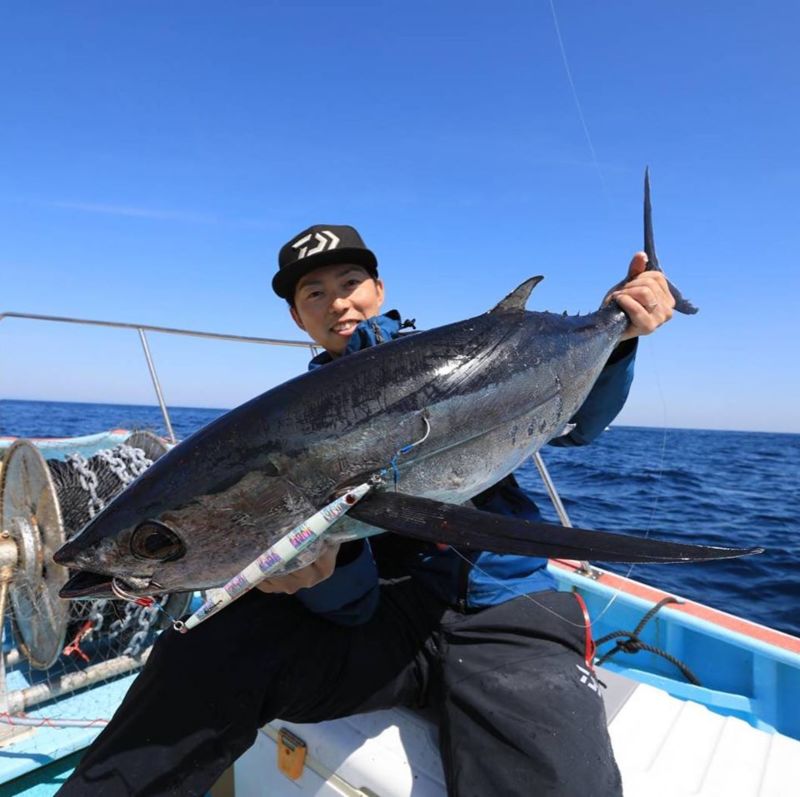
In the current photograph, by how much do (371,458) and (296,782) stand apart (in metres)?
1.40

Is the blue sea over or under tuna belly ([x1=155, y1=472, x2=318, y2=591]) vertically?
under

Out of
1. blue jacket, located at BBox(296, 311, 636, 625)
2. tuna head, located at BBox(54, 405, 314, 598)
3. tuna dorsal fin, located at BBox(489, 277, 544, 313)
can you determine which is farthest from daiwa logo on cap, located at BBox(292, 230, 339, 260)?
tuna head, located at BBox(54, 405, 314, 598)

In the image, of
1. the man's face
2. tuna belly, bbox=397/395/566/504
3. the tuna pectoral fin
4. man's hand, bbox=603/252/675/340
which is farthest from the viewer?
the man's face

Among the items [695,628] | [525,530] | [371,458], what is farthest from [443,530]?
[695,628]

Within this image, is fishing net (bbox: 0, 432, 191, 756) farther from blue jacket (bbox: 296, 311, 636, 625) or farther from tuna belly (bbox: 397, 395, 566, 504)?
tuna belly (bbox: 397, 395, 566, 504)

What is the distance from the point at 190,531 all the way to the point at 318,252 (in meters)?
1.49

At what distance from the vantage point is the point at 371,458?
5.98 ft

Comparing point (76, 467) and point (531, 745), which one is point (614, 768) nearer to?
point (531, 745)

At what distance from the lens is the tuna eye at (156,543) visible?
1743 mm

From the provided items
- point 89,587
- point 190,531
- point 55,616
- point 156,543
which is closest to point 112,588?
point 89,587

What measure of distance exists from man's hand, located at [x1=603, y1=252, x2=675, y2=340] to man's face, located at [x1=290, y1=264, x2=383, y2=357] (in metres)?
1.27

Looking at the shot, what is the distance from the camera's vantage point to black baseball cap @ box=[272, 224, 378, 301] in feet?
8.80

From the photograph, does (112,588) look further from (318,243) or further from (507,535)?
(318,243)

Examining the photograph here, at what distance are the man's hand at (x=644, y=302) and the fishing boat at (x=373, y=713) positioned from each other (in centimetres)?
136
